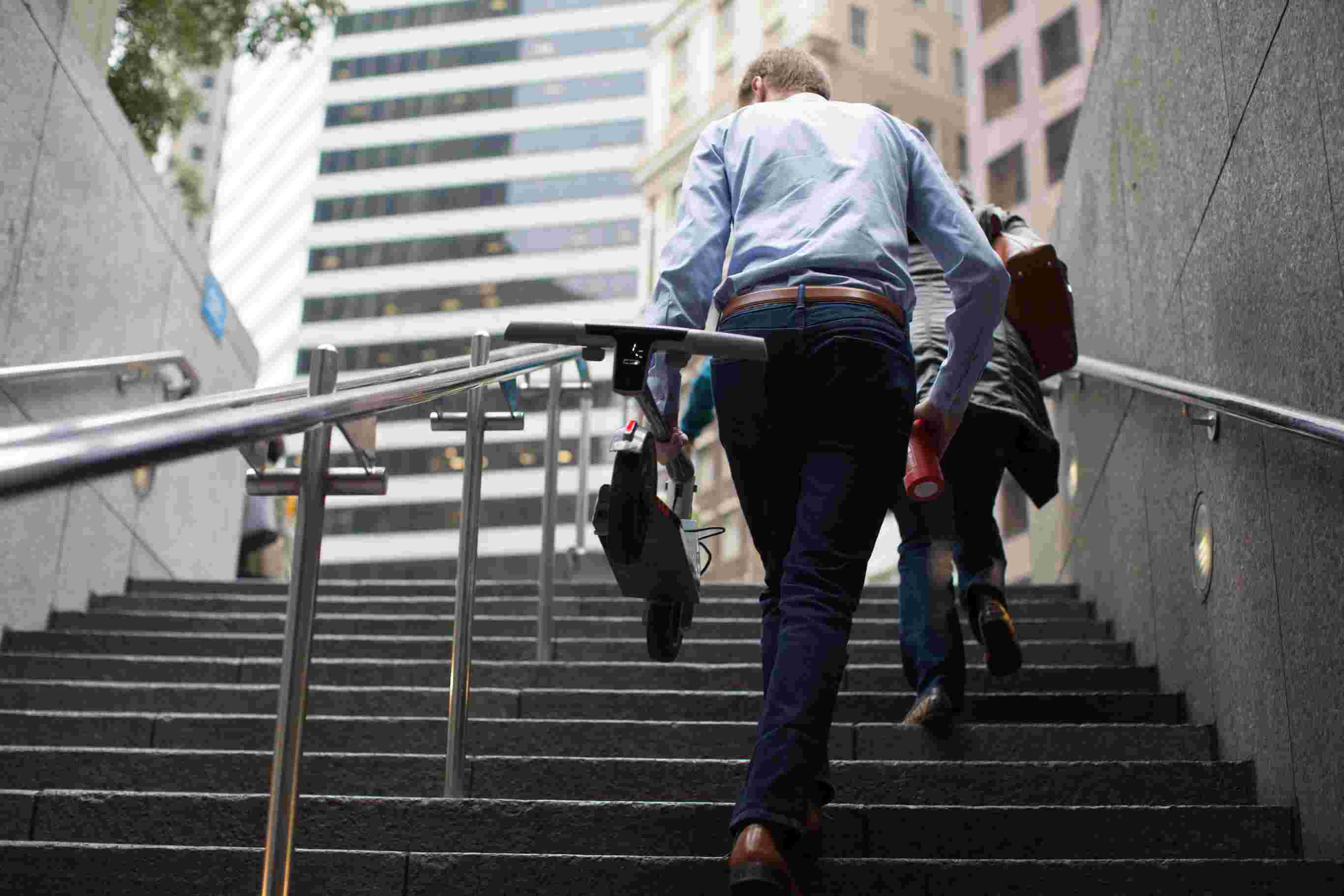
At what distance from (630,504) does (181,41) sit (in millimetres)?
10513

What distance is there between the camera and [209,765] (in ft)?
13.5

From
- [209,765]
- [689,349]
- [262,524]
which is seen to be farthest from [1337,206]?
[262,524]

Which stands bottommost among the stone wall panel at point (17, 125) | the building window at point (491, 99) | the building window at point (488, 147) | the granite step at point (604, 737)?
the granite step at point (604, 737)

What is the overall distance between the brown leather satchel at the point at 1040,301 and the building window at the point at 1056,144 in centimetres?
3345

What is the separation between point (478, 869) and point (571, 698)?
168 centimetres

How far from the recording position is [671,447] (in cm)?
342

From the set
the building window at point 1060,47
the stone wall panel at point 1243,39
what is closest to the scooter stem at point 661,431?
the stone wall panel at point 1243,39

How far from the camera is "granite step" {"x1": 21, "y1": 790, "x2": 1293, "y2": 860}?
3.39 m

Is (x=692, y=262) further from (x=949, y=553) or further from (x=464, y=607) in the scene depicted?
(x=949, y=553)

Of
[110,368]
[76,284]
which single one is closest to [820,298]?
[110,368]

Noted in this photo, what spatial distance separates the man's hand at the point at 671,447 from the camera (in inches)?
134

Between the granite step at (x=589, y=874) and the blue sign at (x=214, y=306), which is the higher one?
the blue sign at (x=214, y=306)

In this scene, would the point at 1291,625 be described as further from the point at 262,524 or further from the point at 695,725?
the point at 262,524

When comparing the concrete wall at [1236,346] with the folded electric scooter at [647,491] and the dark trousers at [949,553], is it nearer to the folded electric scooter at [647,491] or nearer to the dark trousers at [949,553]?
the dark trousers at [949,553]
